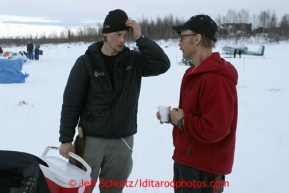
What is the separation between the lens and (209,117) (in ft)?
6.31

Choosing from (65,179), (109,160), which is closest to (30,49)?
(109,160)

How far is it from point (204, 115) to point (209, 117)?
38mm

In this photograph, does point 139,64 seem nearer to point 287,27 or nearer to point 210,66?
point 210,66

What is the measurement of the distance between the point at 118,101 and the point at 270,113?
6010 mm

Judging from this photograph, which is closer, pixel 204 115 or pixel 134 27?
pixel 204 115

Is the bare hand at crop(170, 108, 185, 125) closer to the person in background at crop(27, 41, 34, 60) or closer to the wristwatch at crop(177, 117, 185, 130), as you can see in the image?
the wristwatch at crop(177, 117, 185, 130)

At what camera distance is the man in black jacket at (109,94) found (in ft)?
8.08

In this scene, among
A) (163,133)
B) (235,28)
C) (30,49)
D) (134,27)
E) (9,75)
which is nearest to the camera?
(134,27)

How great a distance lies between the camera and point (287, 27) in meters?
59.6

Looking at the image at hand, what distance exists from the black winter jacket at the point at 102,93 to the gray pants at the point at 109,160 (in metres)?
0.07

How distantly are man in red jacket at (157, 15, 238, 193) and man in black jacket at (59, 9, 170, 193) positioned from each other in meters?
0.44

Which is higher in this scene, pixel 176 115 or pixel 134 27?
pixel 134 27

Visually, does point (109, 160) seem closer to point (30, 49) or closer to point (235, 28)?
point (30, 49)

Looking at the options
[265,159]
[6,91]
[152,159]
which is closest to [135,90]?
[152,159]
